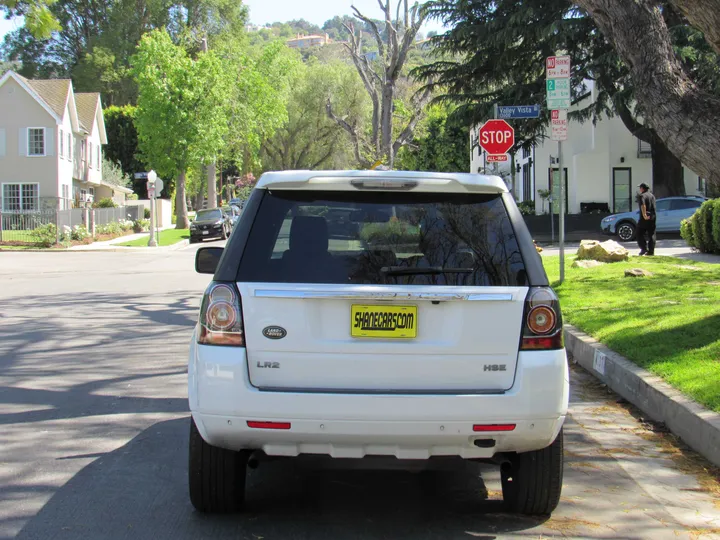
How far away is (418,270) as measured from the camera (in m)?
4.02

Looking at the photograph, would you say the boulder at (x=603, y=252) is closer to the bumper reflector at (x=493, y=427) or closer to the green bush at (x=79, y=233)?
the bumper reflector at (x=493, y=427)

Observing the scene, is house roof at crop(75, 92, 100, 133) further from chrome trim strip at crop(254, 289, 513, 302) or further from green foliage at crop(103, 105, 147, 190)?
chrome trim strip at crop(254, 289, 513, 302)

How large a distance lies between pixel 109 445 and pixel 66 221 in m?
33.9

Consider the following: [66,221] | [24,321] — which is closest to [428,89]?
[66,221]

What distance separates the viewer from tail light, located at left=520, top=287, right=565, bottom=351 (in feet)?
13.3

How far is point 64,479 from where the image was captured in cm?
507

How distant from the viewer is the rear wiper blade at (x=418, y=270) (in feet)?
13.2

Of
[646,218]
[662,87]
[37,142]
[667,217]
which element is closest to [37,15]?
→ [662,87]

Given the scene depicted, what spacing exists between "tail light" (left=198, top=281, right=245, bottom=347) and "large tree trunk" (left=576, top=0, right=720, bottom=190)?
5.78 m

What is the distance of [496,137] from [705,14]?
8977 mm

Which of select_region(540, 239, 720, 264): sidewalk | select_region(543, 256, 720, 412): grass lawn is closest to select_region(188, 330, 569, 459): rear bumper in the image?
select_region(543, 256, 720, 412): grass lawn

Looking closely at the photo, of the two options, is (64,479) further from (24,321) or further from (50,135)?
(50,135)

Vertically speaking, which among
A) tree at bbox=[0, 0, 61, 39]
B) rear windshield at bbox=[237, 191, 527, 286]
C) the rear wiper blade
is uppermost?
tree at bbox=[0, 0, 61, 39]

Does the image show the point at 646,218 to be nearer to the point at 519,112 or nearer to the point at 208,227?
the point at 519,112
